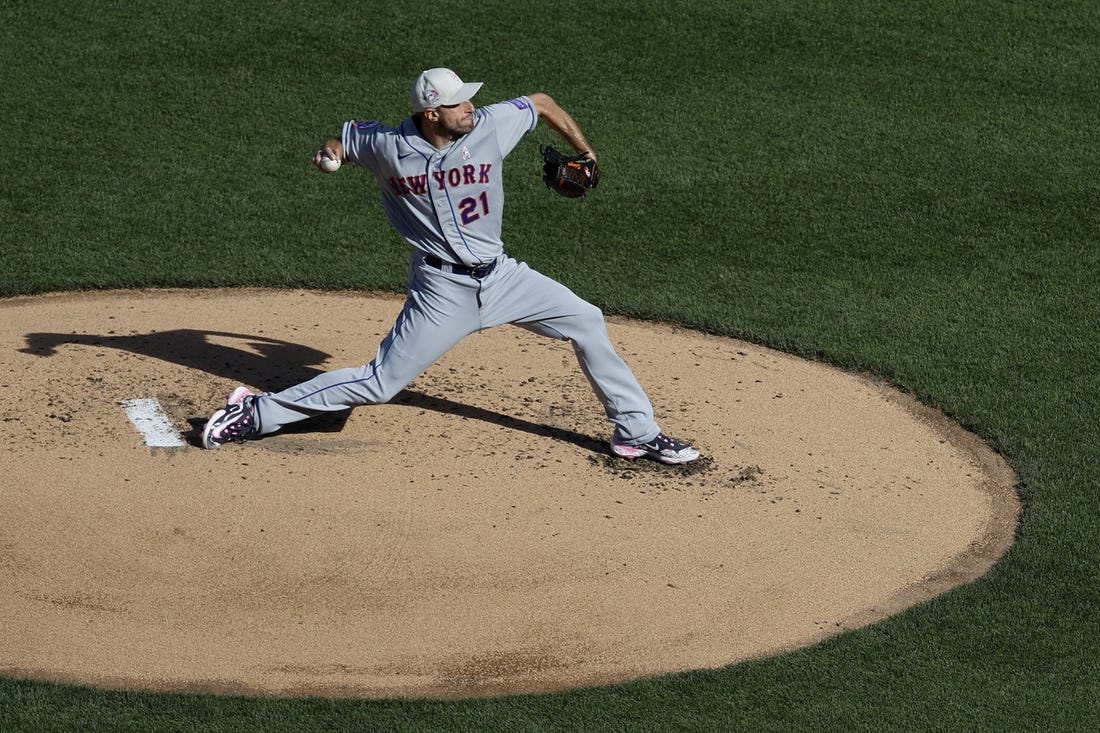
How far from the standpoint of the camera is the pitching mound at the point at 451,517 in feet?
17.8

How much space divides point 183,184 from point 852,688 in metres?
6.32

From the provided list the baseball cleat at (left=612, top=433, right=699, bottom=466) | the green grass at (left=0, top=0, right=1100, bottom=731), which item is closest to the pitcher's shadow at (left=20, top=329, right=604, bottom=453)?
the baseball cleat at (left=612, top=433, right=699, bottom=466)

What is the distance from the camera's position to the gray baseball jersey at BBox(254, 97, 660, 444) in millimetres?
6125

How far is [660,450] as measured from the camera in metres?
6.73

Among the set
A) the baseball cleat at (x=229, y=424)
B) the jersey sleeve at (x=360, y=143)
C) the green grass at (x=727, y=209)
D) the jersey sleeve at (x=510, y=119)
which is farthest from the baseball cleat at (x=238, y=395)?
the green grass at (x=727, y=209)

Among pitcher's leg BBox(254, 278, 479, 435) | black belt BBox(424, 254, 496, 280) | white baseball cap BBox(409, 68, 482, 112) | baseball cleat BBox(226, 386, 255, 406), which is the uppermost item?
white baseball cap BBox(409, 68, 482, 112)

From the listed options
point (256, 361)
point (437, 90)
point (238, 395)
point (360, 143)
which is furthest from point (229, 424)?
point (437, 90)

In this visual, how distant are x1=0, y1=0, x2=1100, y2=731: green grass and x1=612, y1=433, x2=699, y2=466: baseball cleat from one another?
1.43 m

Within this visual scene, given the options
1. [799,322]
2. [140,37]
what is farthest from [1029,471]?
[140,37]

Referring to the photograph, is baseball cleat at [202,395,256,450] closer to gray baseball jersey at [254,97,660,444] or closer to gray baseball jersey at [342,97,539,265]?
gray baseball jersey at [254,97,660,444]

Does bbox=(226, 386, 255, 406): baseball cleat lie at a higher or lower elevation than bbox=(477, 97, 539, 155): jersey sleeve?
lower

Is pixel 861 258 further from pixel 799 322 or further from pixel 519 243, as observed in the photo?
pixel 519 243

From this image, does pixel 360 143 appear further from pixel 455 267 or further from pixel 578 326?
pixel 578 326

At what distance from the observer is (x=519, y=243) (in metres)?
9.38
